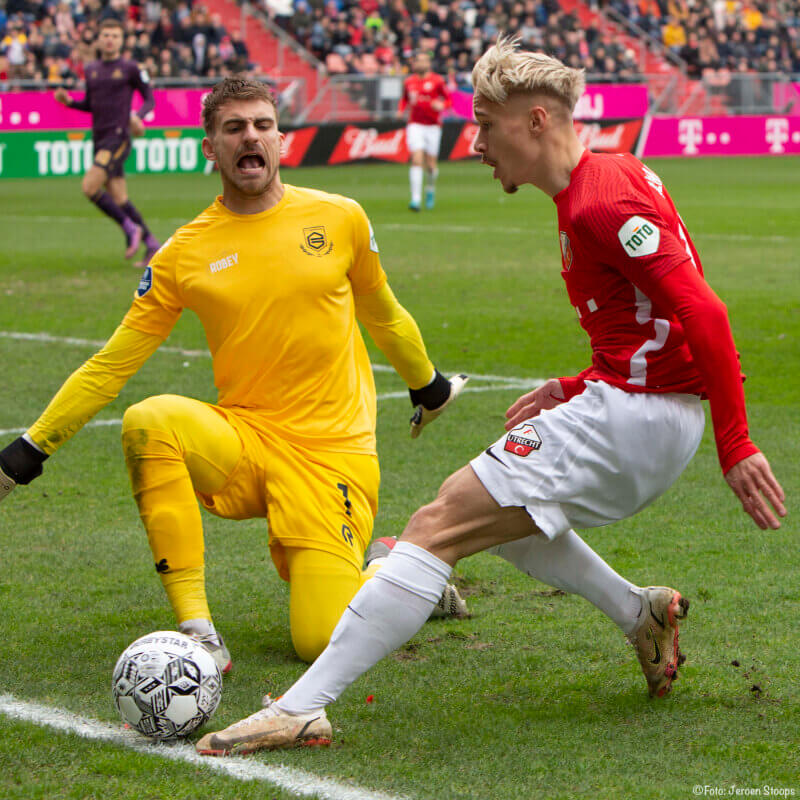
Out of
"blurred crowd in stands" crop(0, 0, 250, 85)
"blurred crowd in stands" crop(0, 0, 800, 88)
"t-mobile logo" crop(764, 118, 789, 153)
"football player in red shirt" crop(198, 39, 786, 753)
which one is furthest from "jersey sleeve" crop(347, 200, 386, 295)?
"t-mobile logo" crop(764, 118, 789, 153)

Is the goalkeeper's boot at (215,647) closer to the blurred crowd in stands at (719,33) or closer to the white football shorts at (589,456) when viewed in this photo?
the white football shorts at (589,456)

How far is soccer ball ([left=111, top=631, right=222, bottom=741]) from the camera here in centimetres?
358

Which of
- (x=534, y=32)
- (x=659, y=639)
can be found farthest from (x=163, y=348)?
(x=534, y=32)

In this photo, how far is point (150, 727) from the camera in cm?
358

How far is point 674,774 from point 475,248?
40.9 ft

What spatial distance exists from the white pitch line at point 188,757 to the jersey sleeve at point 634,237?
52.9 inches

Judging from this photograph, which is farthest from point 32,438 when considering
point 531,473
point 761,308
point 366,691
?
point 761,308

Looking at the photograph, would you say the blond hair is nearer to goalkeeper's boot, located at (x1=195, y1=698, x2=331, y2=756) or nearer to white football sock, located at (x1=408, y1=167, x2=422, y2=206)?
goalkeeper's boot, located at (x1=195, y1=698, x2=331, y2=756)

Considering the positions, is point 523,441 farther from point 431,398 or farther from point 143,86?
point 143,86

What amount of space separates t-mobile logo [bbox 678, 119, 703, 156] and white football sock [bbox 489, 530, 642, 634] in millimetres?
30605

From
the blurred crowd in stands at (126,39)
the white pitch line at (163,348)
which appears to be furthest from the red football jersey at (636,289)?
the blurred crowd in stands at (126,39)

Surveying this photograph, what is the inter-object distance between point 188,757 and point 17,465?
1.18 m

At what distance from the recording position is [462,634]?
4465mm

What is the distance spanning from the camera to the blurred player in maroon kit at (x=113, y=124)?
14070 millimetres
